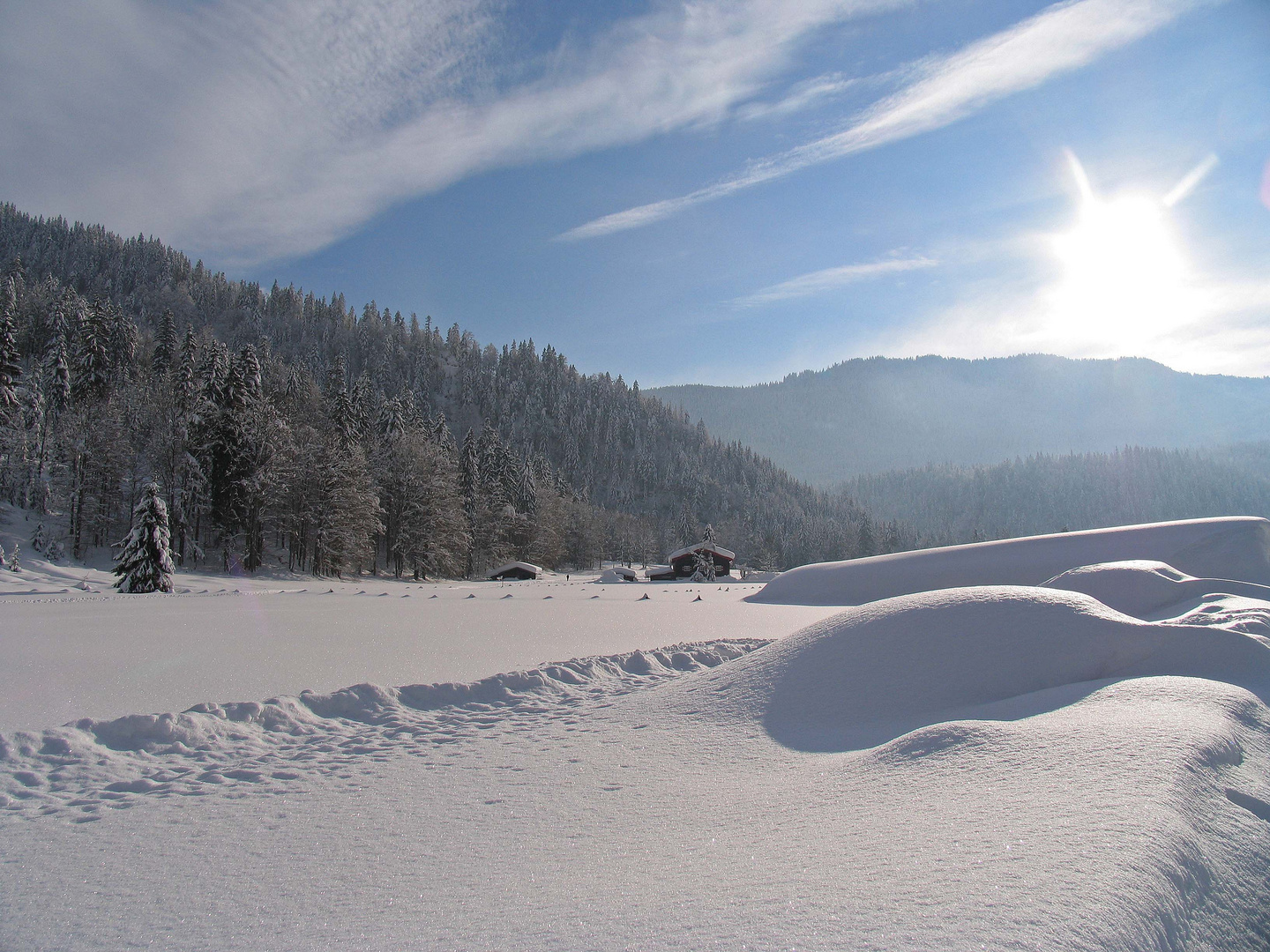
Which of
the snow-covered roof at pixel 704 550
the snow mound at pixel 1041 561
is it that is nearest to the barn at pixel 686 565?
the snow-covered roof at pixel 704 550

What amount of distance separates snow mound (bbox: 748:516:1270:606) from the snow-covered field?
14248mm

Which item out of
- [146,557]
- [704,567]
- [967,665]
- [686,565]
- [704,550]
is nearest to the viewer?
[967,665]

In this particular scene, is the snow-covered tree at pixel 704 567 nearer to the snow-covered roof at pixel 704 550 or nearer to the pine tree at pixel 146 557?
the snow-covered roof at pixel 704 550

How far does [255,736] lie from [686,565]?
65273 millimetres

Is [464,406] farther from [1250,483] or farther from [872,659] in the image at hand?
[1250,483]

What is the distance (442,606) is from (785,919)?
63.7 feet

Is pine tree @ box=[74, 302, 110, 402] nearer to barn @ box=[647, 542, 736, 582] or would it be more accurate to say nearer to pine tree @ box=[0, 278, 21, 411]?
pine tree @ box=[0, 278, 21, 411]

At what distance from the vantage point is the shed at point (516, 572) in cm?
5525

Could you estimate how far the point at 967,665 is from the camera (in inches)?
245

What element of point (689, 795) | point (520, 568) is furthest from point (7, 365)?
point (689, 795)

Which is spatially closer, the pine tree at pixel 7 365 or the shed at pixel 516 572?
the pine tree at pixel 7 365

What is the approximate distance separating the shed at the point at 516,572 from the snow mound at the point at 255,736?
4726cm

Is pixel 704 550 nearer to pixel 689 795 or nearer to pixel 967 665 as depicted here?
pixel 967 665

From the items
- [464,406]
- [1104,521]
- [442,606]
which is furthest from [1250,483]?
[442,606]
